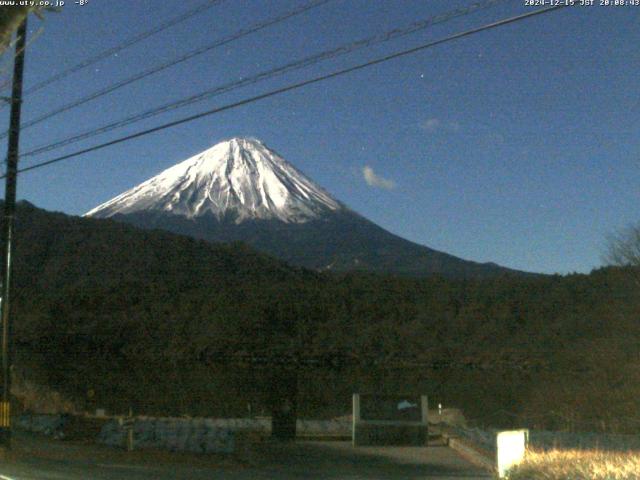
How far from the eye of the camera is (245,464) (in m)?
14.8

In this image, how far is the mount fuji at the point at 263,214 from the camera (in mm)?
138000

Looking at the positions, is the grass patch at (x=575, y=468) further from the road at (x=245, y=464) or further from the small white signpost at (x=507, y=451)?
the road at (x=245, y=464)

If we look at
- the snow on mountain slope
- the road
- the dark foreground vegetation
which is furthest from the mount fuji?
the road

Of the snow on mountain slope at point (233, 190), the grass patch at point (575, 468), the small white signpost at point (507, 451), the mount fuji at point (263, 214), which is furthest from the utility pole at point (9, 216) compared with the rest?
the snow on mountain slope at point (233, 190)

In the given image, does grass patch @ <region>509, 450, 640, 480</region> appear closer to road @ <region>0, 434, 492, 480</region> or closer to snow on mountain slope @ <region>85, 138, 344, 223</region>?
road @ <region>0, 434, 492, 480</region>

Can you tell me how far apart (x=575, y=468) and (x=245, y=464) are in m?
6.12

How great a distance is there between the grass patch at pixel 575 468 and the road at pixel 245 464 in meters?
1.67

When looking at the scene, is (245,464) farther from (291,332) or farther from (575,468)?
(291,332)

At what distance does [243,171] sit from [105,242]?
77.3 metres

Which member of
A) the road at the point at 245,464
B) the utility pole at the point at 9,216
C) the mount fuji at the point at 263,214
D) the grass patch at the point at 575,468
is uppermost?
the mount fuji at the point at 263,214

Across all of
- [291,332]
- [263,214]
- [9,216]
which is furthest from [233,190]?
[9,216]

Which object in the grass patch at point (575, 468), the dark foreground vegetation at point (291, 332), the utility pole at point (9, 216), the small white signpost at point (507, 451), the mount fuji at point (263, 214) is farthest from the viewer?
the mount fuji at point (263, 214)

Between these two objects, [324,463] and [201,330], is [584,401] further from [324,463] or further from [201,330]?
[201,330]

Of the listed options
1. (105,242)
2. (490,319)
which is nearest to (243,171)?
(105,242)
